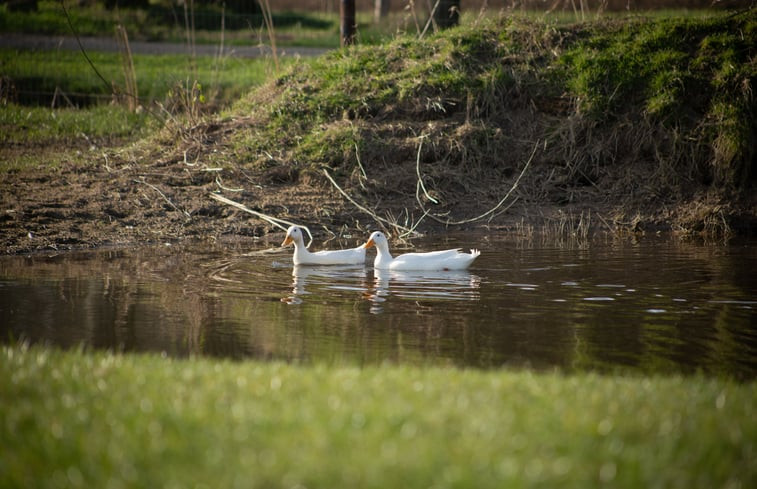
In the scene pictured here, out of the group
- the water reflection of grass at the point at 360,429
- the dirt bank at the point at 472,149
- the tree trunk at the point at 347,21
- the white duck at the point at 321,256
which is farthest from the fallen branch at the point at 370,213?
the water reflection of grass at the point at 360,429

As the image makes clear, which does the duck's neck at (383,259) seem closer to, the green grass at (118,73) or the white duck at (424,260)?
the white duck at (424,260)

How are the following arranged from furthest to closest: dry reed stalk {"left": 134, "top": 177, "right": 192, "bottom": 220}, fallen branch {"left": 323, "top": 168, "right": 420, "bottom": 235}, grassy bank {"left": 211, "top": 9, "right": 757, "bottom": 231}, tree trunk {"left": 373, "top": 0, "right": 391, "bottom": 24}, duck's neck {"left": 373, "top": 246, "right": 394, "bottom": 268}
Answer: tree trunk {"left": 373, "top": 0, "right": 391, "bottom": 24}
grassy bank {"left": 211, "top": 9, "right": 757, "bottom": 231}
dry reed stalk {"left": 134, "top": 177, "right": 192, "bottom": 220}
fallen branch {"left": 323, "top": 168, "right": 420, "bottom": 235}
duck's neck {"left": 373, "top": 246, "right": 394, "bottom": 268}

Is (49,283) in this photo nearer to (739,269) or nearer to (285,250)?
(285,250)

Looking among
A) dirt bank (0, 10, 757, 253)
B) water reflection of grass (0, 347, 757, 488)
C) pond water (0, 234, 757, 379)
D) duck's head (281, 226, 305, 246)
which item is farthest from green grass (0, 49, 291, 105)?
water reflection of grass (0, 347, 757, 488)

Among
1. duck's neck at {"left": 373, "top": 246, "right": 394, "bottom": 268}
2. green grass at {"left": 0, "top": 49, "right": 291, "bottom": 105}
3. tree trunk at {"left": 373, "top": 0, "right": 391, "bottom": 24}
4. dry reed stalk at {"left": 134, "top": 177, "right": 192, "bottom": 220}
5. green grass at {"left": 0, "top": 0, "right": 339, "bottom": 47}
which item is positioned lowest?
duck's neck at {"left": 373, "top": 246, "right": 394, "bottom": 268}

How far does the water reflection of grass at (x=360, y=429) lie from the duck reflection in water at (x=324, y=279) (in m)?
4.09

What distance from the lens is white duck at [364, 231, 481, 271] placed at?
11.4 m

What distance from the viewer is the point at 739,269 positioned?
11.7 metres

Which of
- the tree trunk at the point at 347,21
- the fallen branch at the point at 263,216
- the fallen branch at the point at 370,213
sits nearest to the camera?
the fallen branch at the point at 263,216

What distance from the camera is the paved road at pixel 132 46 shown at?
26.7 m

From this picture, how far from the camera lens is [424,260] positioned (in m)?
11.6

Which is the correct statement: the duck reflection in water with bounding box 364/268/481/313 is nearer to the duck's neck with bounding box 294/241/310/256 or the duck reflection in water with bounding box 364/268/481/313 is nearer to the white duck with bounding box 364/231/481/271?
the white duck with bounding box 364/231/481/271

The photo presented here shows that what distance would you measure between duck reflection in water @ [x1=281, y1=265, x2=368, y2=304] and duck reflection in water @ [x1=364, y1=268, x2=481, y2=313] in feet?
0.74

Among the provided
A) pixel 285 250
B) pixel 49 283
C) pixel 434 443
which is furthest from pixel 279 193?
pixel 434 443
